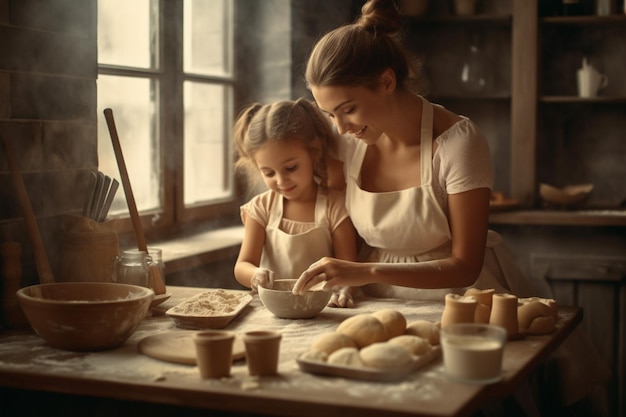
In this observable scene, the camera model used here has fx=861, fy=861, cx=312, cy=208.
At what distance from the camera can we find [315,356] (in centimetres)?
152

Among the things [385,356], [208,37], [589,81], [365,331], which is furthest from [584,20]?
[385,356]

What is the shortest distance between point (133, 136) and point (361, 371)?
1.69 m

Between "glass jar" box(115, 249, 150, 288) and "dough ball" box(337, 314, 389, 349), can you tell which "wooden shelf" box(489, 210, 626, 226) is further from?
"dough ball" box(337, 314, 389, 349)

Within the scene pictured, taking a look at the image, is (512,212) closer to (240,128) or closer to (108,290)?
(240,128)

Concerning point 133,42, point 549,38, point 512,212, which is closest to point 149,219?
point 133,42

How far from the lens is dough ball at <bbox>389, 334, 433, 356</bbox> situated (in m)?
1.55

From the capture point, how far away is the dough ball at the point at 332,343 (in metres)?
1.55

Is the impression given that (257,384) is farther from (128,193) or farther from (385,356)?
(128,193)

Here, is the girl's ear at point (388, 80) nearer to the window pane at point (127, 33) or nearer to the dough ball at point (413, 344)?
the dough ball at point (413, 344)

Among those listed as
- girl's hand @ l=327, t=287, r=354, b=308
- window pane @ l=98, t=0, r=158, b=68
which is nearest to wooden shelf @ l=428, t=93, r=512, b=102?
window pane @ l=98, t=0, r=158, b=68

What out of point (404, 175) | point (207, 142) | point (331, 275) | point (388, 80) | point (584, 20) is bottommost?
point (331, 275)

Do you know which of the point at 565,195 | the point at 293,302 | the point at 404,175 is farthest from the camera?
the point at 565,195

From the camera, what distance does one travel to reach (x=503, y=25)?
4.04 metres

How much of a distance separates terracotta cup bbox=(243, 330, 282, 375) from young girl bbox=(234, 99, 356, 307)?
84 cm
